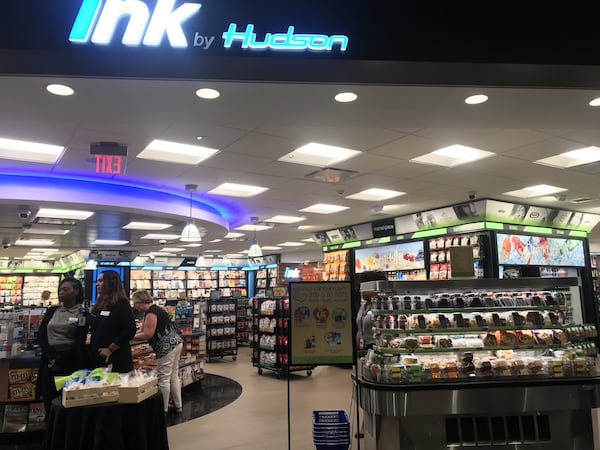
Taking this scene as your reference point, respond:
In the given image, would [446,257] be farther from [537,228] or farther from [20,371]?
[20,371]

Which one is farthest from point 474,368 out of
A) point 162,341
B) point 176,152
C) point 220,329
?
point 220,329

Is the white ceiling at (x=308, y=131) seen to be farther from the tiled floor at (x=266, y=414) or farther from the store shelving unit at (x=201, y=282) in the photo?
the store shelving unit at (x=201, y=282)

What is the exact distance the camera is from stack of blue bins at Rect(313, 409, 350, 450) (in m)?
4.08

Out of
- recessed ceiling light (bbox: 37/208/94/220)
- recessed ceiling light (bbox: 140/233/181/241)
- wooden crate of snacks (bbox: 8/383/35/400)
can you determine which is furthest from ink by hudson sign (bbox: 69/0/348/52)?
recessed ceiling light (bbox: 140/233/181/241)

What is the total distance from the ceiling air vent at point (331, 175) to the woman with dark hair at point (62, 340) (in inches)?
145

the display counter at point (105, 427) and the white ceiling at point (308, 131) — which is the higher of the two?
the white ceiling at point (308, 131)

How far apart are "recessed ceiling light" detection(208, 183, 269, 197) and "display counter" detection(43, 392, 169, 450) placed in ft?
16.6

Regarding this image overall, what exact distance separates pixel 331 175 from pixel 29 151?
3980 millimetres

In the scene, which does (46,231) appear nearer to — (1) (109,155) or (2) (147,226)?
(2) (147,226)

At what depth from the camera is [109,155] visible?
566 centimetres

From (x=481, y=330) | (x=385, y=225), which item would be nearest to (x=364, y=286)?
(x=481, y=330)

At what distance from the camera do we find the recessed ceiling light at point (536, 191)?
327 inches

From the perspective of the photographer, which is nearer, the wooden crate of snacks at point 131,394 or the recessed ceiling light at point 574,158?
the wooden crate of snacks at point 131,394

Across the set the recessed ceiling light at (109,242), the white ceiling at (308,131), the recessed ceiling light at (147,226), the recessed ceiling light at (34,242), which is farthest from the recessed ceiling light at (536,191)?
the recessed ceiling light at (34,242)
